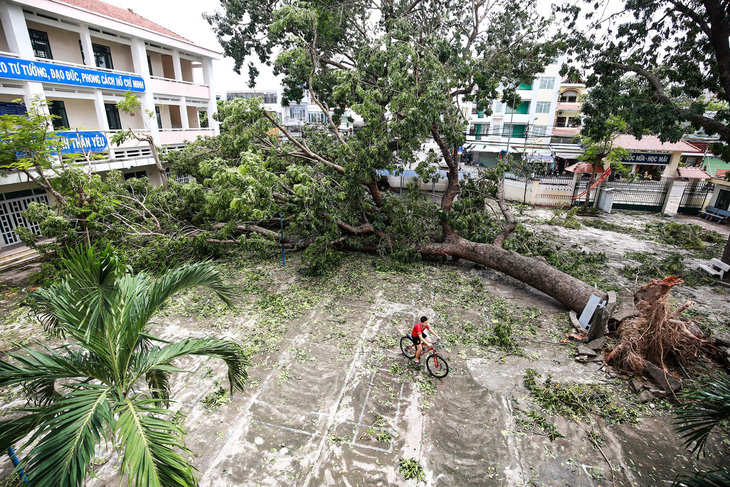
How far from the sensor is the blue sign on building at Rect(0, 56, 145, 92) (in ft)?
40.5

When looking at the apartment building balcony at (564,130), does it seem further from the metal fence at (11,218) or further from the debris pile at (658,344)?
the metal fence at (11,218)

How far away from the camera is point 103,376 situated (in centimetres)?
353

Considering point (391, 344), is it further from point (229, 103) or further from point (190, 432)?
point (229, 103)

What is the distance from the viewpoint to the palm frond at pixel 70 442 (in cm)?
243

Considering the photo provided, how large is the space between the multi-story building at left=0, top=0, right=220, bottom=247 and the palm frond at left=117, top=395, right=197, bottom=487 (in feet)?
41.9

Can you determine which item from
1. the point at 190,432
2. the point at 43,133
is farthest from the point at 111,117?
the point at 190,432

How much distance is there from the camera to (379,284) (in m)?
10.4

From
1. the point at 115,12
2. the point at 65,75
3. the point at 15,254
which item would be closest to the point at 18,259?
the point at 15,254

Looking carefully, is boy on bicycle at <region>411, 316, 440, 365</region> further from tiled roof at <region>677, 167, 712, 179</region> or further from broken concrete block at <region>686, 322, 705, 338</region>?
tiled roof at <region>677, 167, 712, 179</region>

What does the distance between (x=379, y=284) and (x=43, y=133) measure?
10.3m

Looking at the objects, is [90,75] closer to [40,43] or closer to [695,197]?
[40,43]

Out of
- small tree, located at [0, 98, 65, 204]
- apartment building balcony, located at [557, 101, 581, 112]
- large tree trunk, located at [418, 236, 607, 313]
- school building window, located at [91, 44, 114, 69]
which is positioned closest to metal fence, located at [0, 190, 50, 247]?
small tree, located at [0, 98, 65, 204]

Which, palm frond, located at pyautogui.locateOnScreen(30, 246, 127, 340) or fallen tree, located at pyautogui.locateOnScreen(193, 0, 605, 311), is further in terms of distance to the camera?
fallen tree, located at pyautogui.locateOnScreen(193, 0, 605, 311)

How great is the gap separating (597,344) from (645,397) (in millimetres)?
1403
